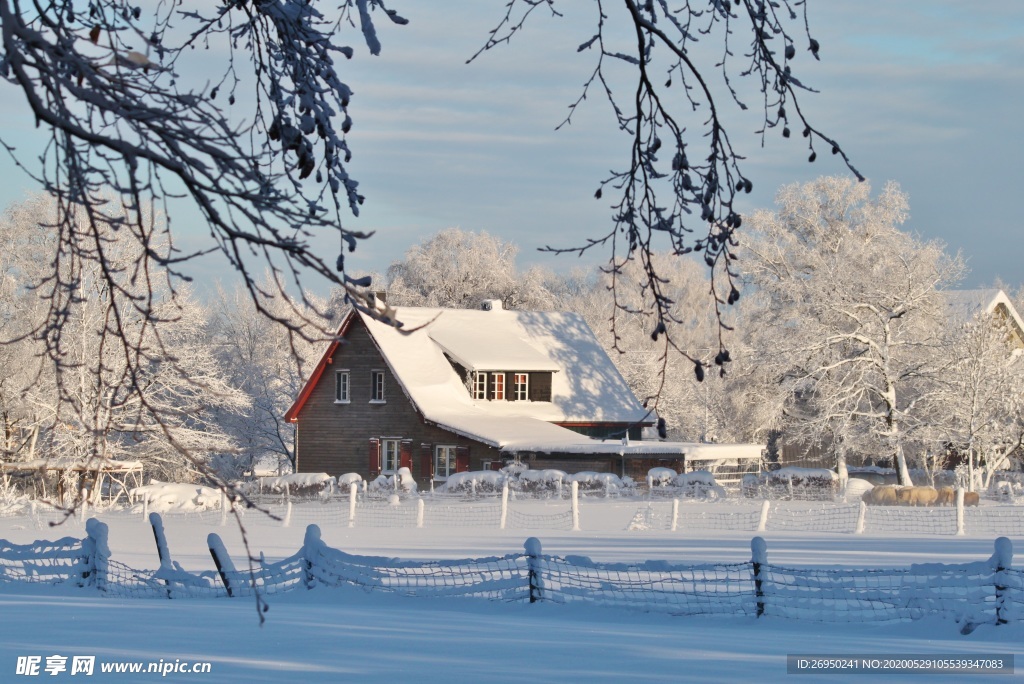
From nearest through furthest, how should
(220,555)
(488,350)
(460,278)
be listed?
1. (220,555)
2. (488,350)
3. (460,278)

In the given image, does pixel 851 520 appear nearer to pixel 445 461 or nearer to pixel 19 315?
pixel 445 461

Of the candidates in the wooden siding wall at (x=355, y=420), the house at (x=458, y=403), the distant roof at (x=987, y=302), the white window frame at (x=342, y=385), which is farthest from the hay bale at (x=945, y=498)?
the white window frame at (x=342, y=385)

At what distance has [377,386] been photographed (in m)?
44.2

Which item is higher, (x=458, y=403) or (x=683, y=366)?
(x=683, y=366)

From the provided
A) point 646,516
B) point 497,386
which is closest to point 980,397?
point 646,516

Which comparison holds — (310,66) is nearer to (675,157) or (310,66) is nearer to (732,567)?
(675,157)

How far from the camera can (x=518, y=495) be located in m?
35.9

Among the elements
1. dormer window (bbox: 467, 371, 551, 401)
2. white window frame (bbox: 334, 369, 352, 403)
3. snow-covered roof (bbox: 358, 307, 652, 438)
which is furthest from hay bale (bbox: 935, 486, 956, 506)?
white window frame (bbox: 334, 369, 352, 403)

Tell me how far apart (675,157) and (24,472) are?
130 feet

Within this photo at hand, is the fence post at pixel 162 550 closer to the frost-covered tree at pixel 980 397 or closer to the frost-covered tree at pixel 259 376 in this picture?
the frost-covered tree at pixel 980 397

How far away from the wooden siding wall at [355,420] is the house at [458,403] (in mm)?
38

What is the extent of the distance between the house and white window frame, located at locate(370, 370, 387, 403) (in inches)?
2.1

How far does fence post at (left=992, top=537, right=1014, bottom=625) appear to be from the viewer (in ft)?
35.8

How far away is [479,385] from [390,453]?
4.54 meters
